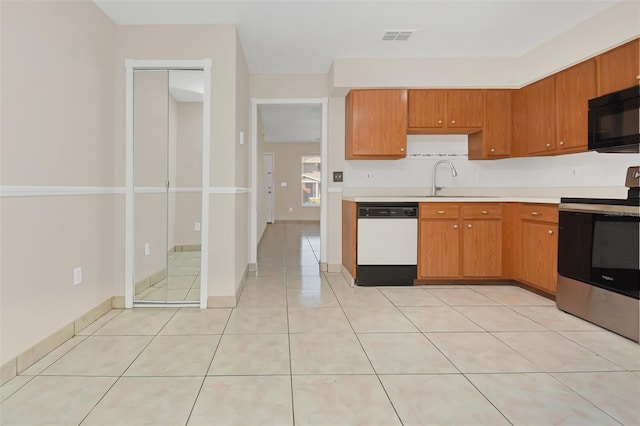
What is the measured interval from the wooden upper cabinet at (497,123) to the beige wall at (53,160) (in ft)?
12.2

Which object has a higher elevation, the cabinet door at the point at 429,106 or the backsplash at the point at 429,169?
the cabinet door at the point at 429,106

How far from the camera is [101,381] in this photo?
1.90 meters

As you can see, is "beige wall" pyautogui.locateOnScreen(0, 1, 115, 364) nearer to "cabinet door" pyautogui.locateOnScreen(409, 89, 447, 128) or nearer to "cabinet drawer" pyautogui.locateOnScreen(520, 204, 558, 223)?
"cabinet door" pyautogui.locateOnScreen(409, 89, 447, 128)

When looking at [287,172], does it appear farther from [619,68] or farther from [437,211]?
[619,68]

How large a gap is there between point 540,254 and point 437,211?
1.00 metres

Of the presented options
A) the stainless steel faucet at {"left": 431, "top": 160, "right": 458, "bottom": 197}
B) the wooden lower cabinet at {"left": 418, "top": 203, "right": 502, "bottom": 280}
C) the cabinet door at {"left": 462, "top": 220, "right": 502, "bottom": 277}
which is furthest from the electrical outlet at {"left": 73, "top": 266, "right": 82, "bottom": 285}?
the stainless steel faucet at {"left": 431, "top": 160, "right": 458, "bottom": 197}

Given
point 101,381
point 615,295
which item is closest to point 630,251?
point 615,295

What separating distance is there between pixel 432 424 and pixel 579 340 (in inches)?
60.9

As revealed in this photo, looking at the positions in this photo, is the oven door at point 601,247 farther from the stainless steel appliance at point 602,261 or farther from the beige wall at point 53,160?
the beige wall at point 53,160

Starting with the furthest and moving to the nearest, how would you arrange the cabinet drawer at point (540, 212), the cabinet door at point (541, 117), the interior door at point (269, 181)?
the interior door at point (269, 181), the cabinet door at point (541, 117), the cabinet drawer at point (540, 212)

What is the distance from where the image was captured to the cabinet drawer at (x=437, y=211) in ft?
12.7

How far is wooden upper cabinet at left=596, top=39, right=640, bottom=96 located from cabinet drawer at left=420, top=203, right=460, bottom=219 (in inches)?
60.9

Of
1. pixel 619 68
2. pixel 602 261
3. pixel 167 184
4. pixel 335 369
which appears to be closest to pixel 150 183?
pixel 167 184

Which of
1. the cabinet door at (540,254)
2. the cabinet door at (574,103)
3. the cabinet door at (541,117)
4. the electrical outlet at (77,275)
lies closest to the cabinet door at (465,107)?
the cabinet door at (541,117)
